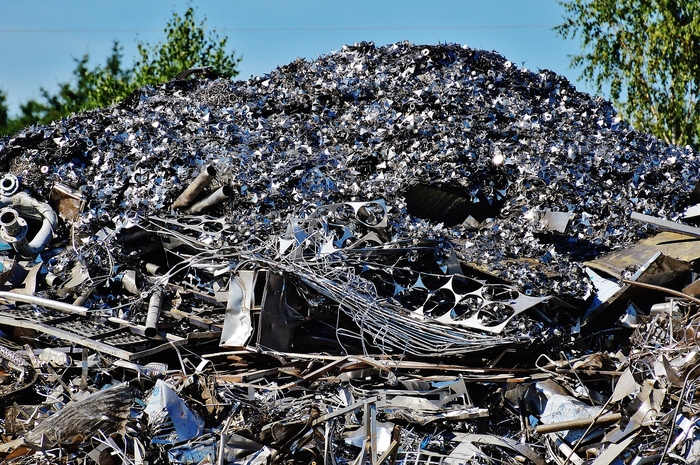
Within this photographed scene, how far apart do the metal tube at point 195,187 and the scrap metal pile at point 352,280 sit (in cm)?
4

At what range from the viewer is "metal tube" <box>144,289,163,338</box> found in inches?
202

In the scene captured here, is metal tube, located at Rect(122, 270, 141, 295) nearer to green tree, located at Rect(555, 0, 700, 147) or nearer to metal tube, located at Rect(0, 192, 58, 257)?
metal tube, located at Rect(0, 192, 58, 257)

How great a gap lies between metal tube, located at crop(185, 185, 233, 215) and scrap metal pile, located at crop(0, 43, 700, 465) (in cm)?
2

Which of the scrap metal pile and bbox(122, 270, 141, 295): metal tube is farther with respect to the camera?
bbox(122, 270, 141, 295): metal tube

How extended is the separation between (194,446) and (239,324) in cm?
108

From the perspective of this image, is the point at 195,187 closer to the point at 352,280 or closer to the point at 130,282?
the point at 130,282

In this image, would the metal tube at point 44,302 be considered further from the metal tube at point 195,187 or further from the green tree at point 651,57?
the green tree at point 651,57

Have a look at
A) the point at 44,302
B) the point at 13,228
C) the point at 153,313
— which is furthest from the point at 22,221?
the point at 153,313

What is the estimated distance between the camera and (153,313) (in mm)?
5242

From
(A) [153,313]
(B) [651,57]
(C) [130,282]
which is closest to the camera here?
(A) [153,313]

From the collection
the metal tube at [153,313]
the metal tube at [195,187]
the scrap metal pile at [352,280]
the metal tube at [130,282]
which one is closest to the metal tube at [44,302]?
the scrap metal pile at [352,280]

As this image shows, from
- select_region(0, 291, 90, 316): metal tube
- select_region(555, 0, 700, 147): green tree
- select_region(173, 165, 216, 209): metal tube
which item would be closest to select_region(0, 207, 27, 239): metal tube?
select_region(0, 291, 90, 316): metal tube

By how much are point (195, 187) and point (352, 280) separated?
5.95ft

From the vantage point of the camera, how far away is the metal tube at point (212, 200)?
609cm
